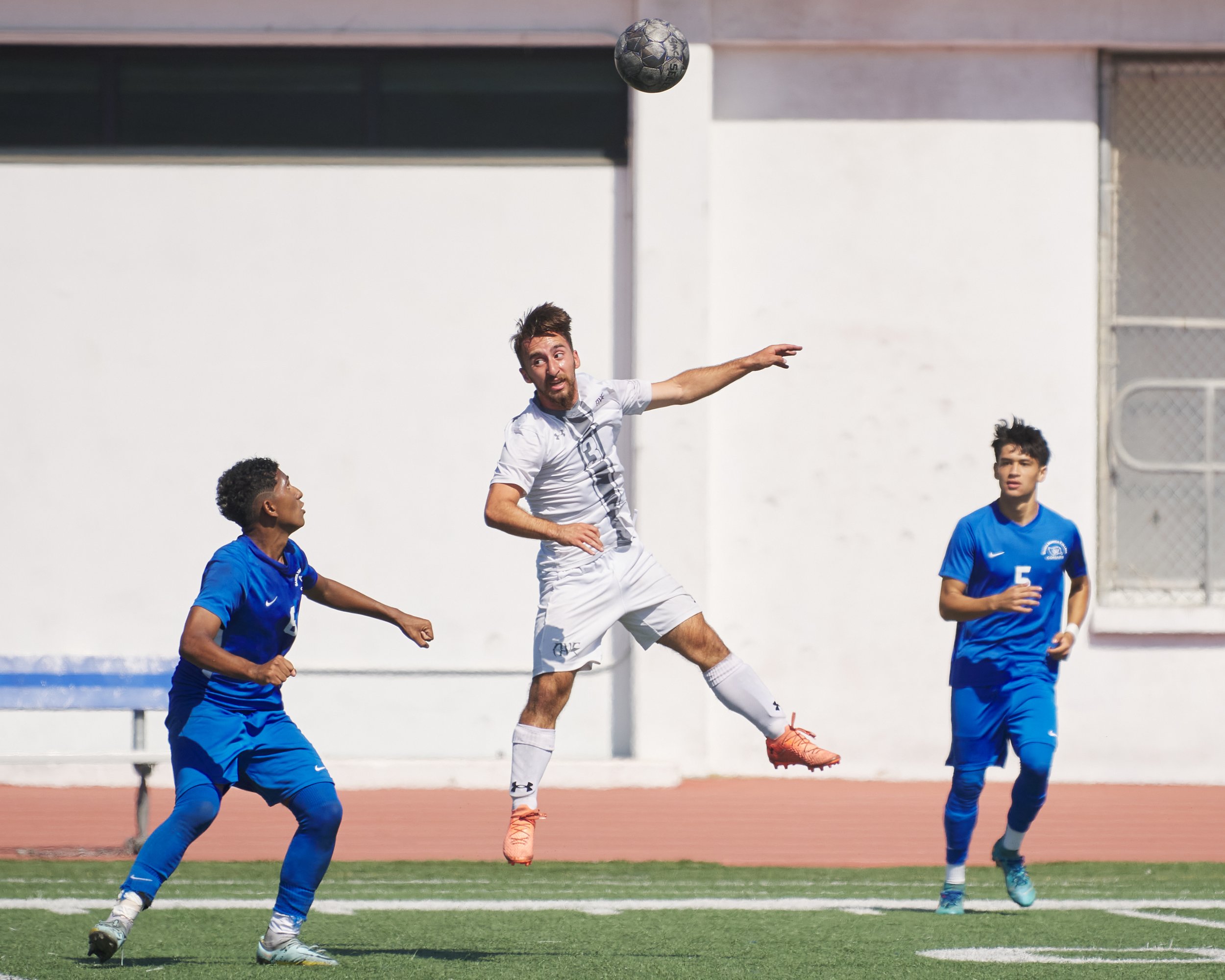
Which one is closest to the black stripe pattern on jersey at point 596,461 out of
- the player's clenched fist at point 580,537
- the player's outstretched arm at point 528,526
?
the player's outstretched arm at point 528,526

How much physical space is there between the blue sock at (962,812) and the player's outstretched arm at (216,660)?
3423 millimetres

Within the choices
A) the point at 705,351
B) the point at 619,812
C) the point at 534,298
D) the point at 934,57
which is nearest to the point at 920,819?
the point at 619,812

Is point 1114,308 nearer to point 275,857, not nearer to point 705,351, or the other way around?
point 705,351

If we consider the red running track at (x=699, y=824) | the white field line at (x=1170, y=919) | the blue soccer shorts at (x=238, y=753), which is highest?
the blue soccer shorts at (x=238, y=753)

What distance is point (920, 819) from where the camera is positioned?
11469 millimetres

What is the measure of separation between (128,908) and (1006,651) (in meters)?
4.02

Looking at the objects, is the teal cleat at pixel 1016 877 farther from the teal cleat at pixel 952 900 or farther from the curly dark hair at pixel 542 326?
the curly dark hair at pixel 542 326

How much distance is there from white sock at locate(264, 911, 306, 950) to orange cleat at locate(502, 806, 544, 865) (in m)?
0.90

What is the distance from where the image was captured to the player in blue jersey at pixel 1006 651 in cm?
762

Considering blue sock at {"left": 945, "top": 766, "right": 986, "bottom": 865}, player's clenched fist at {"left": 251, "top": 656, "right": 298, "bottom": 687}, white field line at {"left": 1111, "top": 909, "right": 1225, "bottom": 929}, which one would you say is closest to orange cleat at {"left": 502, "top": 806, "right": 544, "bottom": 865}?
player's clenched fist at {"left": 251, "top": 656, "right": 298, "bottom": 687}

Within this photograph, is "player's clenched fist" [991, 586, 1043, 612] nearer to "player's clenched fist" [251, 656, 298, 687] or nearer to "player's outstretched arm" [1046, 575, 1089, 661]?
"player's outstretched arm" [1046, 575, 1089, 661]

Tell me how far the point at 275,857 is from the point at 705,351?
18.0ft

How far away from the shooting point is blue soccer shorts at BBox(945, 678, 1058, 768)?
7598 millimetres

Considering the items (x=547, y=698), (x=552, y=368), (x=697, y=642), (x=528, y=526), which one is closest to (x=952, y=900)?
(x=697, y=642)
